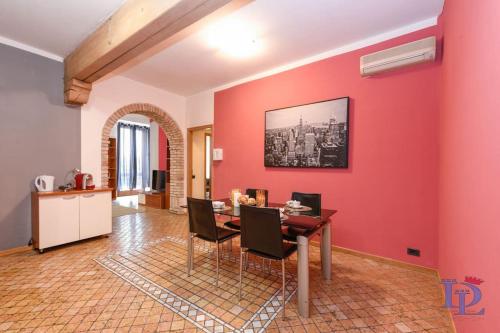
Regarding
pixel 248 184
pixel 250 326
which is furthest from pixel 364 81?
pixel 250 326

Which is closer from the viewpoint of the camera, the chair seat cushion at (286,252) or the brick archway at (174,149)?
the chair seat cushion at (286,252)

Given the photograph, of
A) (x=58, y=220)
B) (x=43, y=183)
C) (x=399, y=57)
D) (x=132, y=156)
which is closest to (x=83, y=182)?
(x=43, y=183)

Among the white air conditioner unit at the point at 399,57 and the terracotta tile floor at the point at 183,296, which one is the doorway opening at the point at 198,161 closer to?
the terracotta tile floor at the point at 183,296

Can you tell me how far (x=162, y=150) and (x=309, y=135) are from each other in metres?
5.13

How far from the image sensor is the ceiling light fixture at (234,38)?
2654 mm

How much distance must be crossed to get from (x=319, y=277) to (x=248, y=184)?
2.14m

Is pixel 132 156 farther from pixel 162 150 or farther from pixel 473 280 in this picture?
pixel 473 280

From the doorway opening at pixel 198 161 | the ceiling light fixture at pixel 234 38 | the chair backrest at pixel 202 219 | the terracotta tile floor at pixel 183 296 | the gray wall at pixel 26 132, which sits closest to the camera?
the terracotta tile floor at pixel 183 296

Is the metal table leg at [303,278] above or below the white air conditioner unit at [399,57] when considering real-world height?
below

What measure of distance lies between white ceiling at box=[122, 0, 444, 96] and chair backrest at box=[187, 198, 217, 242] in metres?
2.13

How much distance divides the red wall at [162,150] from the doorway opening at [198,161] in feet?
4.89

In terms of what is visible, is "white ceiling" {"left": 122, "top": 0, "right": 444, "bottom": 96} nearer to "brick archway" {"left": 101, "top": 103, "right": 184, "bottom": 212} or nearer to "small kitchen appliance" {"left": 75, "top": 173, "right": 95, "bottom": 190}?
"brick archway" {"left": 101, "top": 103, "right": 184, "bottom": 212}

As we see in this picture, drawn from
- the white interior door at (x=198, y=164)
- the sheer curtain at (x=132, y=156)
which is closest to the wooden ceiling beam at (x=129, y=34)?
the white interior door at (x=198, y=164)

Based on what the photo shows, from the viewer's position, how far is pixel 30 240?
3.20 meters
